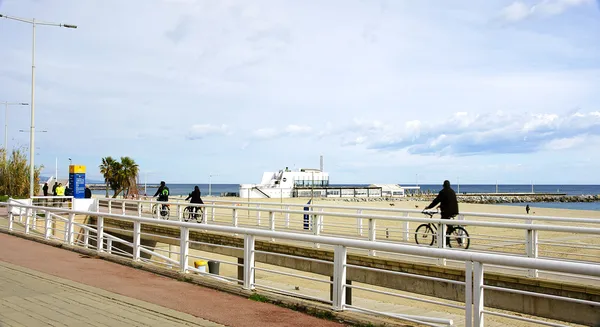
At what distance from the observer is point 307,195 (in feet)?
245

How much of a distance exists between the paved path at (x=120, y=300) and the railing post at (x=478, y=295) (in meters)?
1.68

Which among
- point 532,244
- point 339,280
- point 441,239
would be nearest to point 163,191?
point 441,239

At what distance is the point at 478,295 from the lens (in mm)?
5457

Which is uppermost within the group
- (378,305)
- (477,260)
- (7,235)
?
(477,260)

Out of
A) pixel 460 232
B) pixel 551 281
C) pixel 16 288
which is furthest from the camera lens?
pixel 460 232

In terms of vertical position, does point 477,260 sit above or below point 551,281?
above

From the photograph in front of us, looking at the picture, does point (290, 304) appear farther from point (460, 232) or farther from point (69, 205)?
point (69, 205)

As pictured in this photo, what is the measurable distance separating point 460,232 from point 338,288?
22.7ft

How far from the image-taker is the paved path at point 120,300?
6.60m

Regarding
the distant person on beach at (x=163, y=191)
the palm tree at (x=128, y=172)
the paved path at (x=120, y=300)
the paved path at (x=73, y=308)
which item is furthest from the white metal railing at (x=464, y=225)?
the palm tree at (x=128, y=172)

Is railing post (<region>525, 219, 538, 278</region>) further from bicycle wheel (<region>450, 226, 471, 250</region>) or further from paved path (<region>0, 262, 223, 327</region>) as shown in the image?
paved path (<region>0, 262, 223, 327</region>)

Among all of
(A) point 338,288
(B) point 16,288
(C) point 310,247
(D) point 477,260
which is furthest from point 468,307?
(C) point 310,247

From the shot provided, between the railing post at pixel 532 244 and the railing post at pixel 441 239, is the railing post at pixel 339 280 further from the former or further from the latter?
the railing post at pixel 441 239

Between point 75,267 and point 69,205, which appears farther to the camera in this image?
point 69,205
